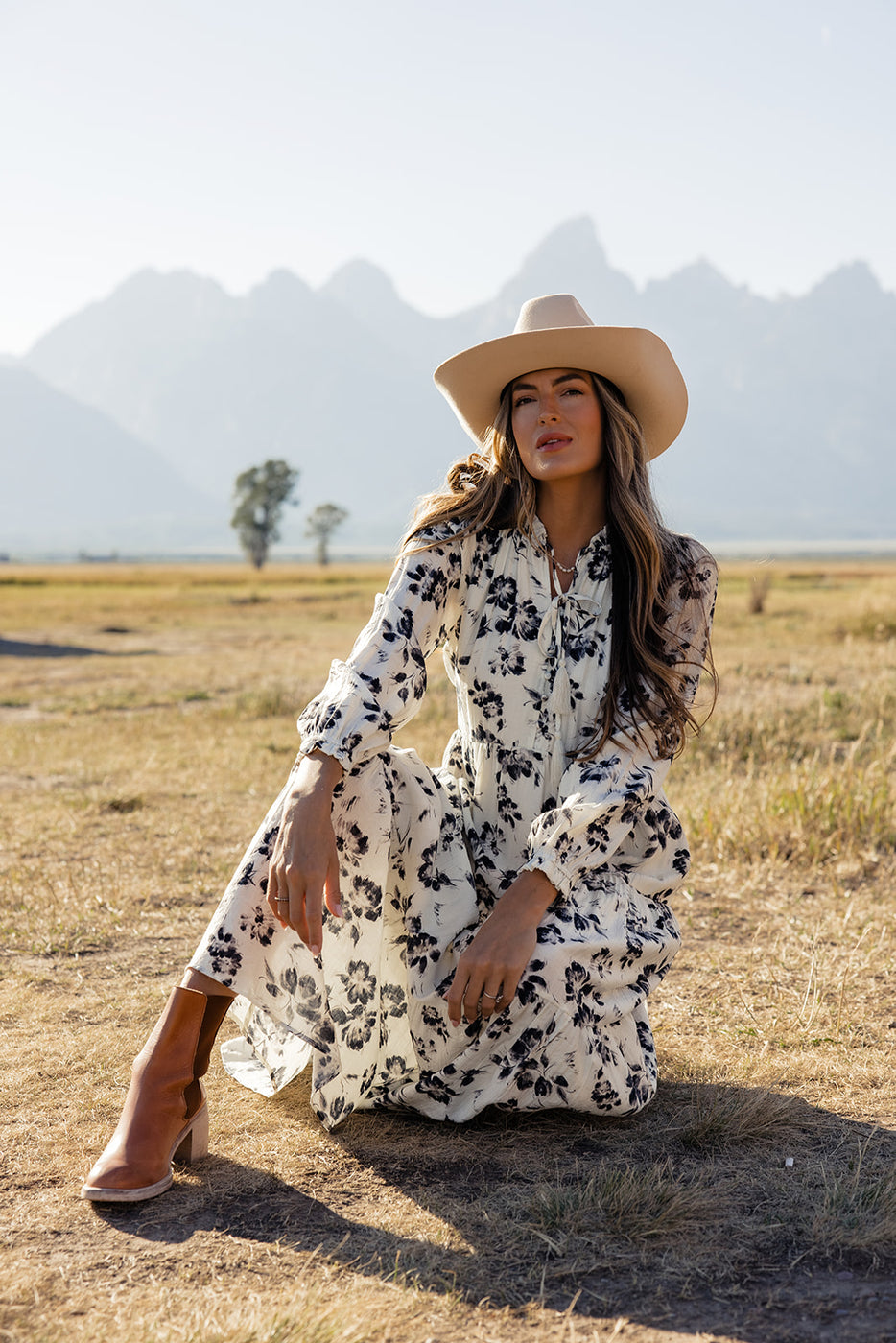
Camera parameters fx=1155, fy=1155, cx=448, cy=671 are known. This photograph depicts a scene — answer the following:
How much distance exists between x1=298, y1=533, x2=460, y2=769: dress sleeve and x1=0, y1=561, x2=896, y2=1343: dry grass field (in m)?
0.87

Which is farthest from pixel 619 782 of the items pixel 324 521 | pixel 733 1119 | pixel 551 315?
pixel 324 521

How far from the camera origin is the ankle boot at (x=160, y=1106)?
2.13 m

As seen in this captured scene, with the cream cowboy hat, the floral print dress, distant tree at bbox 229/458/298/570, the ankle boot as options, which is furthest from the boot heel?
distant tree at bbox 229/458/298/570

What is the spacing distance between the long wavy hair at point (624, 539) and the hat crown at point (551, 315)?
0.14 meters

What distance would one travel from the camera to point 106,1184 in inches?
83.6

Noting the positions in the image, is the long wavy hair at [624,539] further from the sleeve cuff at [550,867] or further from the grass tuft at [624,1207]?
the grass tuft at [624,1207]

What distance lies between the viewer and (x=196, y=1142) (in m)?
2.31

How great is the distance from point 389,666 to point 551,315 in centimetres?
93

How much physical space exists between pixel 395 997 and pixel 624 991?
511mm

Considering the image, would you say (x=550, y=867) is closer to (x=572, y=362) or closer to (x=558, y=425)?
(x=558, y=425)

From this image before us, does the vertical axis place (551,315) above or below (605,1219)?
above

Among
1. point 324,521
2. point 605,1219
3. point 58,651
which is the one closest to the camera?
point 605,1219

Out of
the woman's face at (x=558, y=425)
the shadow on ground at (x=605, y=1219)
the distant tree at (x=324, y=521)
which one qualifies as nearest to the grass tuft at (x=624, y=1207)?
the shadow on ground at (x=605, y=1219)

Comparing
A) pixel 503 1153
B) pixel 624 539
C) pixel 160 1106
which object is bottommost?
pixel 503 1153
